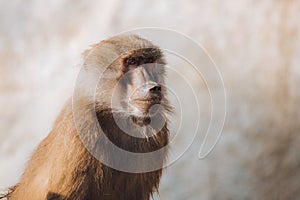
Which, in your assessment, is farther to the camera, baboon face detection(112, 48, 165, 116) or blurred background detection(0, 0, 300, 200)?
blurred background detection(0, 0, 300, 200)

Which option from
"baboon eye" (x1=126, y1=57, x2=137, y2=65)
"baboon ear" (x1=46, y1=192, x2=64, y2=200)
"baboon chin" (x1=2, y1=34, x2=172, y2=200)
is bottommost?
"baboon ear" (x1=46, y1=192, x2=64, y2=200)

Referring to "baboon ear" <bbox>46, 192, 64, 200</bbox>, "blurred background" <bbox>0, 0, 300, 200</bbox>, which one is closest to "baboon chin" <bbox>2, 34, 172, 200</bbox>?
"baboon ear" <bbox>46, 192, 64, 200</bbox>

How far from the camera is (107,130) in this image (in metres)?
3.09

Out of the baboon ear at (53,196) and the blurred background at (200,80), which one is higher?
the blurred background at (200,80)

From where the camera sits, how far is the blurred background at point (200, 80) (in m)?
3.26

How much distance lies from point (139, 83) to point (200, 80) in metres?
0.53

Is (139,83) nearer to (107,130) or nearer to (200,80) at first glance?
(107,130)

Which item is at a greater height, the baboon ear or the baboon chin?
the baboon chin

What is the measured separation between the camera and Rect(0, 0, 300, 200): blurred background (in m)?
3.26

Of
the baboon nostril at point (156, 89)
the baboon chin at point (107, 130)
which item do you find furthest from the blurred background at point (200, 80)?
the baboon nostril at point (156, 89)

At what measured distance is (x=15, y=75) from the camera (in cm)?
324

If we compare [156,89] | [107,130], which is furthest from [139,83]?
[107,130]

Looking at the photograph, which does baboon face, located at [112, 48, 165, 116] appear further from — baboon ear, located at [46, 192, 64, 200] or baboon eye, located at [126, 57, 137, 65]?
baboon ear, located at [46, 192, 64, 200]

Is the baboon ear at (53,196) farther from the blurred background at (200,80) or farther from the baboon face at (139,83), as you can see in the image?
the baboon face at (139,83)
